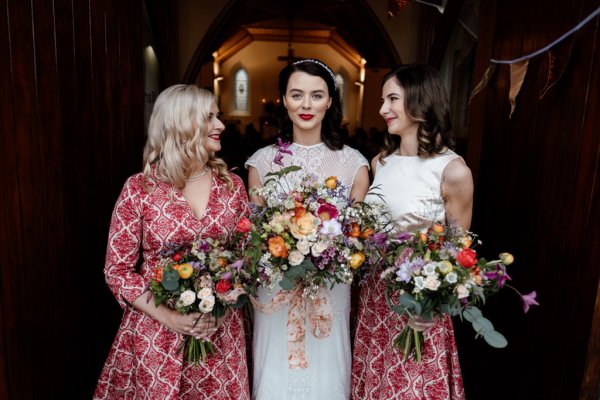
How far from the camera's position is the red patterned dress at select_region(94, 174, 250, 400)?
1819 millimetres

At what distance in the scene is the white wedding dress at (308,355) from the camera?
2.26 metres

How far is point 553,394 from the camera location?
1.93 m

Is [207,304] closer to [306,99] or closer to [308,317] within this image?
[308,317]

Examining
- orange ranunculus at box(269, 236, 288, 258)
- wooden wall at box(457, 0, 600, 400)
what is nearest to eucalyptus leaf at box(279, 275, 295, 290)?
orange ranunculus at box(269, 236, 288, 258)

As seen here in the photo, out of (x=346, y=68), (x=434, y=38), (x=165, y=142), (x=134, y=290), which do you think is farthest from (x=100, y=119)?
(x=346, y=68)

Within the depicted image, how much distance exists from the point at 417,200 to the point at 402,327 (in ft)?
1.84

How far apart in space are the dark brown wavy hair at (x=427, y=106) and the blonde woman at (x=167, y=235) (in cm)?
85

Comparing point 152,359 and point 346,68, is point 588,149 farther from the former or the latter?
point 346,68

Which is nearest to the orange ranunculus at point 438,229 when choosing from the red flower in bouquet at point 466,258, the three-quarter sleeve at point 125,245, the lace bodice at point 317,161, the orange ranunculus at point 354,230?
the red flower in bouquet at point 466,258

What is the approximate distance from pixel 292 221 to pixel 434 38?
6.26 m

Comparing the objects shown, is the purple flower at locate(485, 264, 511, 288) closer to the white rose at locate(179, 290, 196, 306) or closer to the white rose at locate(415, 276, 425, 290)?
the white rose at locate(415, 276, 425, 290)

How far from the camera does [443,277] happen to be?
1.52 meters

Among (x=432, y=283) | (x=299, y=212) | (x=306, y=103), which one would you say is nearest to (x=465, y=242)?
(x=432, y=283)

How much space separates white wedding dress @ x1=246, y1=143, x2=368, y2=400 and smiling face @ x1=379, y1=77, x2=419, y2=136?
1.20 feet
